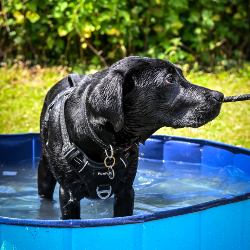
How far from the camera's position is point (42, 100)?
21.0 ft

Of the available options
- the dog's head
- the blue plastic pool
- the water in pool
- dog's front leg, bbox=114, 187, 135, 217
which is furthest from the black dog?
the water in pool

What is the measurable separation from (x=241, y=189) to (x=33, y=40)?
6030mm

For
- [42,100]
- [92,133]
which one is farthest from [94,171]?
[42,100]

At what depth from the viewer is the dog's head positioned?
2225mm

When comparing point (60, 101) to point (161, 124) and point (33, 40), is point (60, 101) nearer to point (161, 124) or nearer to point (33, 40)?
point (161, 124)

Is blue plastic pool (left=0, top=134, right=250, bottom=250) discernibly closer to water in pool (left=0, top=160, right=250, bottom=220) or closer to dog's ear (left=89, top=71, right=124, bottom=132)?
dog's ear (left=89, top=71, right=124, bottom=132)

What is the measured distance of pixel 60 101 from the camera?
261 centimetres

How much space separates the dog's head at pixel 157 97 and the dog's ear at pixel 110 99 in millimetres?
11

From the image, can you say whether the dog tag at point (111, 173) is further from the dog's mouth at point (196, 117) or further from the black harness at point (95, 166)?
the dog's mouth at point (196, 117)

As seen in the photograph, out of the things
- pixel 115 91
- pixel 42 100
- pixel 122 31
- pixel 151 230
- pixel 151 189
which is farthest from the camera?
pixel 122 31

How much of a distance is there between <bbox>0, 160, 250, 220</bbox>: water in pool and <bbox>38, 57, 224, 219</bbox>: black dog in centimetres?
82

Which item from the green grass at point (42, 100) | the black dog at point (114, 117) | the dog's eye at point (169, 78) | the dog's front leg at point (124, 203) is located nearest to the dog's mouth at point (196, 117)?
the black dog at point (114, 117)

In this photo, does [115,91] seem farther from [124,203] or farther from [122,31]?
[122,31]

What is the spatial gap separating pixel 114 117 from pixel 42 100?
452 centimetres
